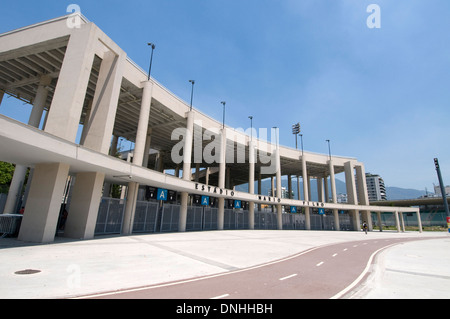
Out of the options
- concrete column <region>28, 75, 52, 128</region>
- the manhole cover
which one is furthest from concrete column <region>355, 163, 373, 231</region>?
concrete column <region>28, 75, 52, 128</region>

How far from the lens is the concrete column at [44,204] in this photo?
44.6 feet

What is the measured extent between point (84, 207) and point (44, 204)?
2.93m

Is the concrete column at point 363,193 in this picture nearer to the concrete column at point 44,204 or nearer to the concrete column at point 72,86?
the concrete column at point 72,86

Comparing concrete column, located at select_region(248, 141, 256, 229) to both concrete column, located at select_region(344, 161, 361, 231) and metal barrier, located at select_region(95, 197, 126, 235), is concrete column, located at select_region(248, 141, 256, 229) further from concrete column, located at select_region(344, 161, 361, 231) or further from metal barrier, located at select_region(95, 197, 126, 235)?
concrete column, located at select_region(344, 161, 361, 231)

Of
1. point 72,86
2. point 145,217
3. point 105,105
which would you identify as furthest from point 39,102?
point 145,217

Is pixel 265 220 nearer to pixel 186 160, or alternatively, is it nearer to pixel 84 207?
pixel 186 160

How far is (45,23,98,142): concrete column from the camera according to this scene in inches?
578

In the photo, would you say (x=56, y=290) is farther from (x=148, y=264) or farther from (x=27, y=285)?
(x=148, y=264)

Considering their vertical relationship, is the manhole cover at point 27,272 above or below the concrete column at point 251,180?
below

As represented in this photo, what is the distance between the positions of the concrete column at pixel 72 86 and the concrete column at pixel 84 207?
12.2 ft

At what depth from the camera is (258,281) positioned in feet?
24.4

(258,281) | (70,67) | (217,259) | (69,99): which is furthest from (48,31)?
(258,281)

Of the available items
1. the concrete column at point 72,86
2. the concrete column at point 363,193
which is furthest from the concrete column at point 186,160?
the concrete column at point 363,193
